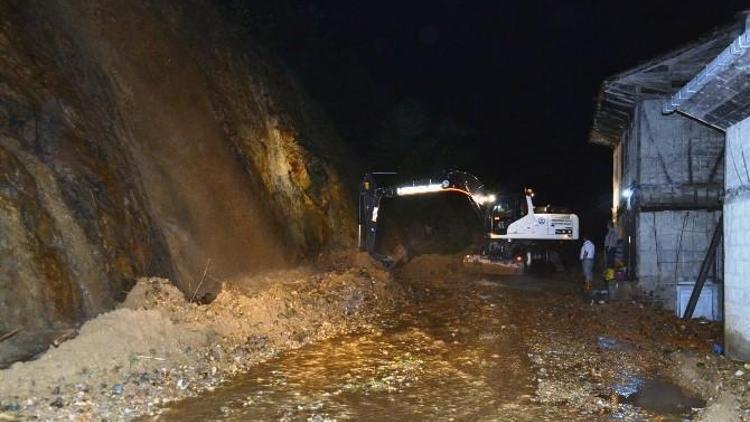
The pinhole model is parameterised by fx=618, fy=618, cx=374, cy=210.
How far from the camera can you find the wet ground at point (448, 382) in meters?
7.20

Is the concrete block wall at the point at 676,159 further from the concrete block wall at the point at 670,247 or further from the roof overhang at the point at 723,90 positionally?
the roof overhang at the point at 723,90

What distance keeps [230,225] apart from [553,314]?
8321 mm

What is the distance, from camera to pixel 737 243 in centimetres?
954

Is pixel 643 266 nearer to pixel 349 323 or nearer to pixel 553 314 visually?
pixel 553 314

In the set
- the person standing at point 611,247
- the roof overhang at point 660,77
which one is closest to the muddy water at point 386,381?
the person standing at point 611,247

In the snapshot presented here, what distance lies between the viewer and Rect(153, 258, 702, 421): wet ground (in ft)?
23.6

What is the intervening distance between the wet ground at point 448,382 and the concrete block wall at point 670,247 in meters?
3.37

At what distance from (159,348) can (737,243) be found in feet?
28.7

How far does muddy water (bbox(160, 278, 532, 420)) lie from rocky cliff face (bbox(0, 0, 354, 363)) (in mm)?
2719

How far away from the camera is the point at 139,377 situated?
25.2 feet

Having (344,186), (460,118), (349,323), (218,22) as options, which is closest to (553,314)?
(349,323)

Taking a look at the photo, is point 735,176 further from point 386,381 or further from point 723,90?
point 386,381

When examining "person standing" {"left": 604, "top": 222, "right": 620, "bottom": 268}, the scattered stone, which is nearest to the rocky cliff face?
the scattered stone

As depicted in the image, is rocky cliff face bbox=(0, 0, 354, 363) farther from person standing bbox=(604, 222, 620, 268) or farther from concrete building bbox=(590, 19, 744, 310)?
concrete building bbox=(590, 19, 744, 310)
